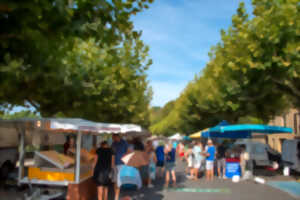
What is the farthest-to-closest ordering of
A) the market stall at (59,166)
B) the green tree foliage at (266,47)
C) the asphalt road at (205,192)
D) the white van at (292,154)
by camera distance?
1. the white van at (292,154)
2. the green tree foliage at (266,47)
3. the asphalt road at (205,192)
4. the market stall at (59,166)

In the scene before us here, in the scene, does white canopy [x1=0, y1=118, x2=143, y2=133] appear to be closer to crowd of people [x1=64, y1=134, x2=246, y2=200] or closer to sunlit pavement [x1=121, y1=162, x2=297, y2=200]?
crowd of people [x1=64, y1=134, x2=246, y2=200]

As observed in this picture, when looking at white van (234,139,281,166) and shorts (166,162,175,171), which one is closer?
shorts (166,162,175,171)

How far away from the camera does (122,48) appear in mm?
18203

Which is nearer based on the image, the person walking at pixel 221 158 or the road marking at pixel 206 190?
the road marking at pixel 206 190

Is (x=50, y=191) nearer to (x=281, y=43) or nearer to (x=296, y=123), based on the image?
(x=281, y=43)

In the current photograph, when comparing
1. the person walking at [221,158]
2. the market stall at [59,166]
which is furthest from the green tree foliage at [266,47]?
the market stall at [59,166]

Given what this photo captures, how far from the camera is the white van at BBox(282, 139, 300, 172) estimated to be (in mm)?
14867

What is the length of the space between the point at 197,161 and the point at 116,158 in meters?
5.77

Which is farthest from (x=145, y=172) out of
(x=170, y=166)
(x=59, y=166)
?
(x=59, y=166)

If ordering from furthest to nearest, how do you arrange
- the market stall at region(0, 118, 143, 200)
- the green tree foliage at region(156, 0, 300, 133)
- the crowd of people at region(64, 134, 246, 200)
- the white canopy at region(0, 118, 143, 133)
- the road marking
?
the green tree foliage at region(156, 0, 300, 133) < the road marking < the crowd of people at region(64, 134, 246, 200) < the market stall at region(0, 118, 143, 200) < the white canopy at region(0, 118, 143, 133)

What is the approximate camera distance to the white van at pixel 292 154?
48.8ft

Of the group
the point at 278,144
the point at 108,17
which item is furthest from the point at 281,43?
the point at 278,144

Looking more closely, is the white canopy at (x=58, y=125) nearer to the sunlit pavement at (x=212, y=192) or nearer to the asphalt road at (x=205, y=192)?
the asphalt road at (x=205, y=192)

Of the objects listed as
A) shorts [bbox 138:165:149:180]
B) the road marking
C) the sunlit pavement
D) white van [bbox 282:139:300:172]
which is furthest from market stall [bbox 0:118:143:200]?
white van [bbox 282:139:300:172]
